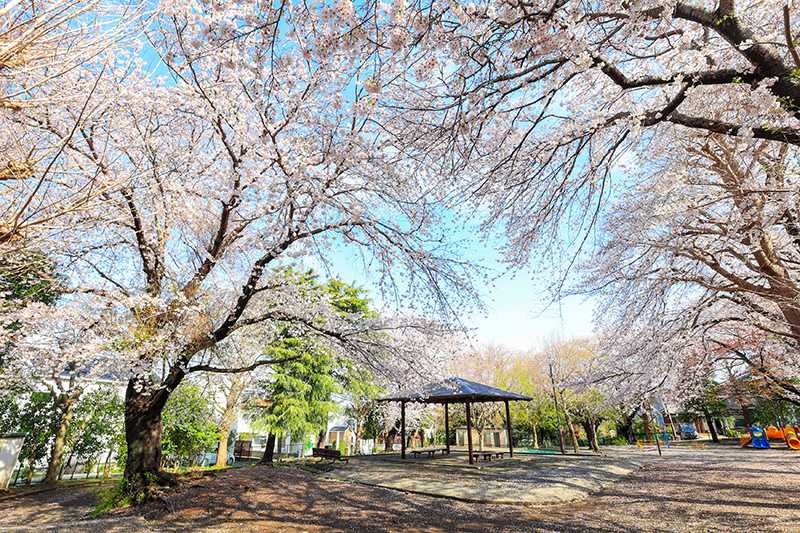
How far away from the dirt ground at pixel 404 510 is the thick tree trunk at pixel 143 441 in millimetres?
614

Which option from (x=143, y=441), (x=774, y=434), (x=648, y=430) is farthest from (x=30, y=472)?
(x=774, y=434)

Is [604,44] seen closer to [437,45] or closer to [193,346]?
[437,45]

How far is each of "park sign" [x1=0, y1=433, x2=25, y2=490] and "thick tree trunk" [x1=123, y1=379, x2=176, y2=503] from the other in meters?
5.97

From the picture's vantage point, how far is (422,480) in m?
9.80

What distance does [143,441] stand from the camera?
7.10m

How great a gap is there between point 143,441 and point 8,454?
21.1 feet

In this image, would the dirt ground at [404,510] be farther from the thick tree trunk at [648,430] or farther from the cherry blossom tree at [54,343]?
the thick tree trunk at [648,430]

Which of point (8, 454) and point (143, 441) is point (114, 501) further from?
point (8, 454)

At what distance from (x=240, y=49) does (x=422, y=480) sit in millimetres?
10278

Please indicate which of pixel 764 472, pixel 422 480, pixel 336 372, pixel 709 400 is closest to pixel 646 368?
pixel 764 472

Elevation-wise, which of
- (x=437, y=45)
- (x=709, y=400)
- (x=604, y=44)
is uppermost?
(x=604, y=44)

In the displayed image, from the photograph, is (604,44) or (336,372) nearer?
(604,44)

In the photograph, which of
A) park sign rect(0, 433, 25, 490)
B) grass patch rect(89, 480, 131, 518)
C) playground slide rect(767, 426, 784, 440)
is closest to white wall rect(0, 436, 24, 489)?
park sign rect(0, 433, 25, 490)

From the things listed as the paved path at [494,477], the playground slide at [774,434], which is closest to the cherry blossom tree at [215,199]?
the paved path at [494,477]
